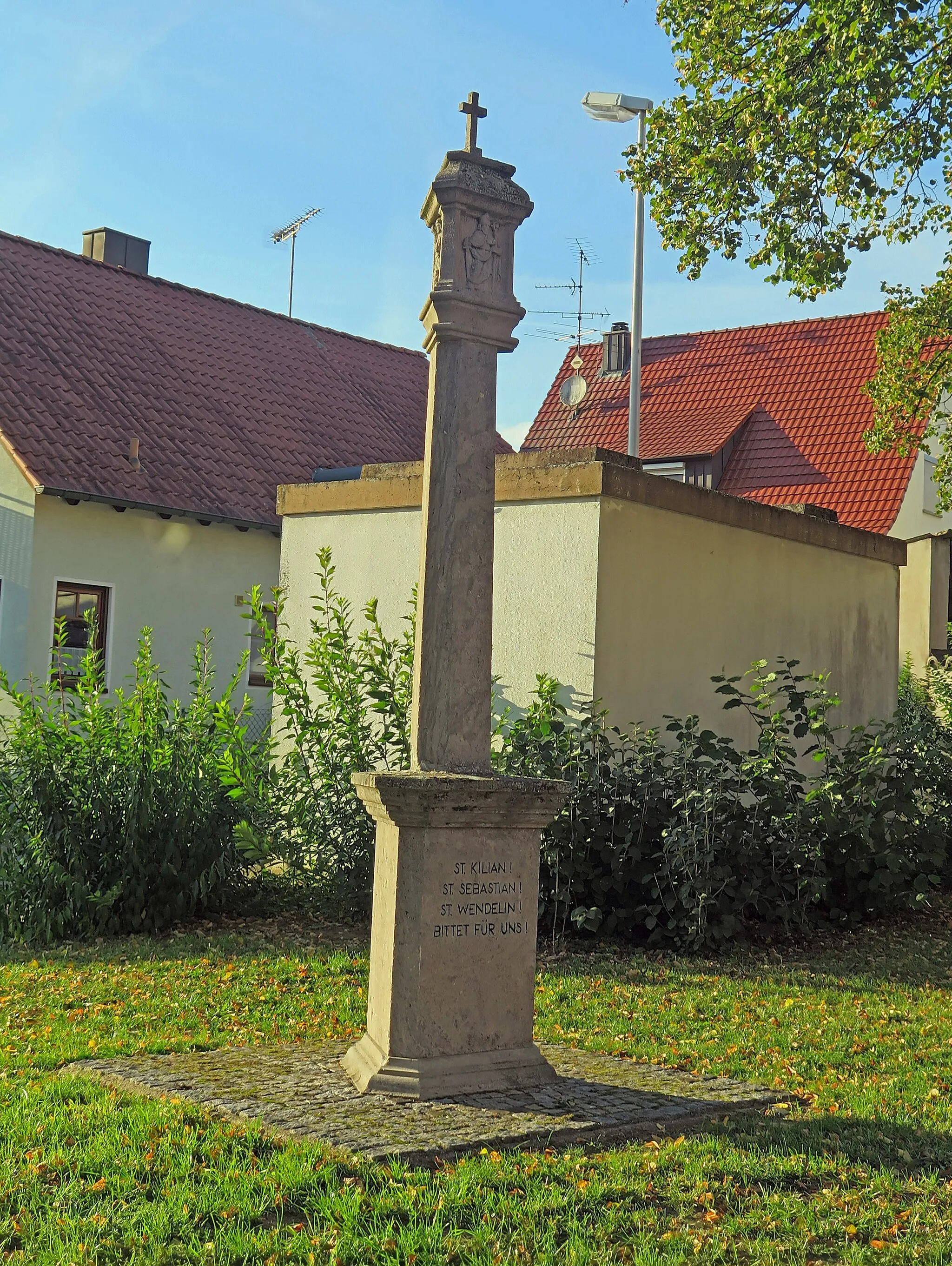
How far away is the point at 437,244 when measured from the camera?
Result: 5.81 m

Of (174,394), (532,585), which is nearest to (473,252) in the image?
(532,585)

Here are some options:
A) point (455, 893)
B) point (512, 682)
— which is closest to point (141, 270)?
point (512, 682)

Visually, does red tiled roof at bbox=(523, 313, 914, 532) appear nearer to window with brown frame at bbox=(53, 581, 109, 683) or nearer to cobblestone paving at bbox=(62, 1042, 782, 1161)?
window with brown frame at bbox=(53, 581, 109, 683)

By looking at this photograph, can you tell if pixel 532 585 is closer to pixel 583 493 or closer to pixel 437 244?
pixel 583 493

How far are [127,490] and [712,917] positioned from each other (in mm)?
10935

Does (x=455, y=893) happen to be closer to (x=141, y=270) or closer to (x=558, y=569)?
(x=558, y=569)

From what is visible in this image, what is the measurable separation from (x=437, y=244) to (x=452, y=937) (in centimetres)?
292

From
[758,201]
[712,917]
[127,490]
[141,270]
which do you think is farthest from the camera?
[141,270]

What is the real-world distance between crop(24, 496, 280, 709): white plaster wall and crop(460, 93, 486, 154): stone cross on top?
11917 millimetres

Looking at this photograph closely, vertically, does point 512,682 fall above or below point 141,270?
below

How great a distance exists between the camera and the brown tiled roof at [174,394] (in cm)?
1761

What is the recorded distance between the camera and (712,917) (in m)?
8.95

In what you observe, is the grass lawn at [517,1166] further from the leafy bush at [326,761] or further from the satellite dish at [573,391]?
the satellite dish at [573,391]

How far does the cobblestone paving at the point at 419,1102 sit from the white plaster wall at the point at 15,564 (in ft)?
38.3
